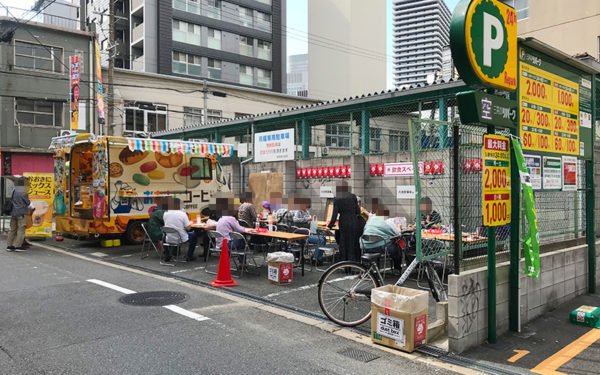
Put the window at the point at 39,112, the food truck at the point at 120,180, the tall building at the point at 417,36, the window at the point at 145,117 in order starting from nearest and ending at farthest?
the food truck at the point at 120,180
the window at the point at 39,112
the window at the point at 145,117
the tall building at the point at 417,36

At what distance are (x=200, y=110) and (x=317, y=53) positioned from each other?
2366cm

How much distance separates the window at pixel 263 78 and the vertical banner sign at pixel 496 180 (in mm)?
37860

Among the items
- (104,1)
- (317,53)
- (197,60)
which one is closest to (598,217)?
(197,60)

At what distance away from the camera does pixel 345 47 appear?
51.1 m

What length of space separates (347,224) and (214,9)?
35.4m

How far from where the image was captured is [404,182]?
12.3 metres

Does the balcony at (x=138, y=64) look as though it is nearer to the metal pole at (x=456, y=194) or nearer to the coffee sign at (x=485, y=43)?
the coffee sign at (x=485, y=43)

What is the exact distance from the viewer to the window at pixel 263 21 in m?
41.8

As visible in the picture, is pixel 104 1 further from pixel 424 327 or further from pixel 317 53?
pixel 424 327

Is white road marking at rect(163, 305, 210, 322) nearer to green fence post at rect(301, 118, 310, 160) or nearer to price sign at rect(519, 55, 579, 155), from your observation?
price sign at rect(519, 55, 579, 155)

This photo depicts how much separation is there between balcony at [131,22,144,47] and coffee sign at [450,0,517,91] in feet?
116

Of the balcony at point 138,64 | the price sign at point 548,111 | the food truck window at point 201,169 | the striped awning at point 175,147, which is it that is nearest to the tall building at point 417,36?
the balcony at point 138,64

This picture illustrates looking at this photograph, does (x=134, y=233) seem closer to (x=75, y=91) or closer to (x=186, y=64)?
(x=75, y=91)

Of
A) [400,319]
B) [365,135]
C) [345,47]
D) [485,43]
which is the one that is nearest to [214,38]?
[345,47]
